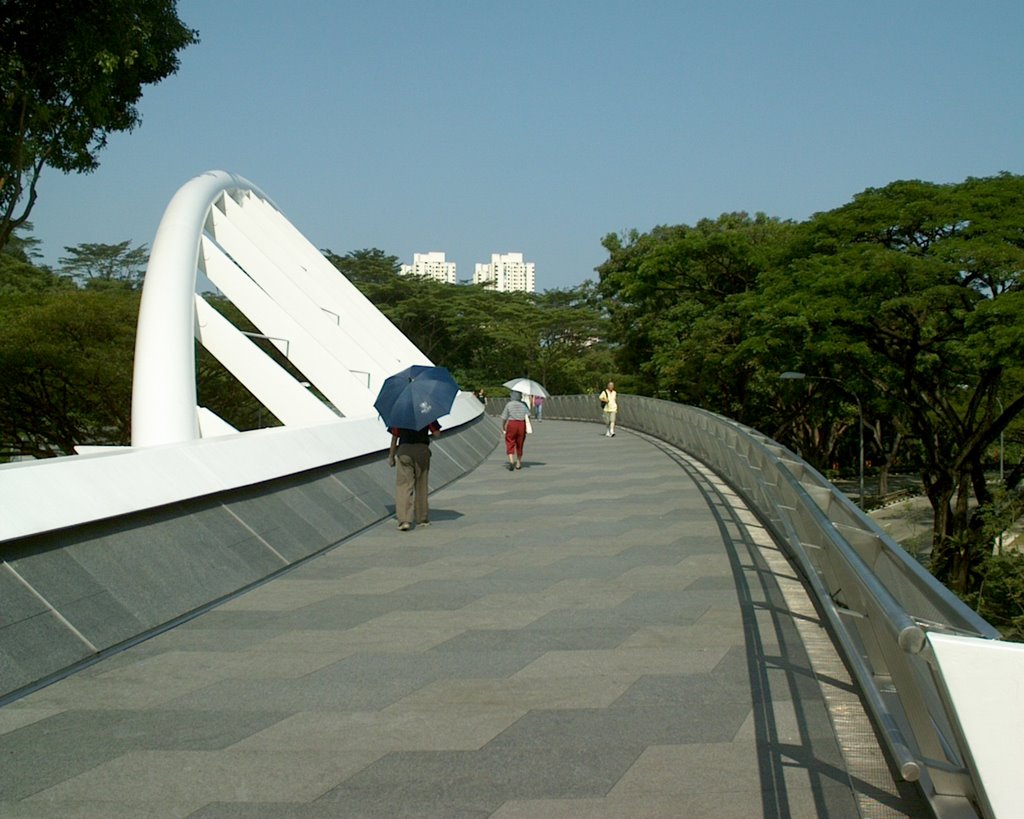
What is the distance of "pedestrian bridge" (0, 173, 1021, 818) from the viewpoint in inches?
167

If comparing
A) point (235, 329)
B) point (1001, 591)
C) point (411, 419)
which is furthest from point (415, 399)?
point (1001, 591)

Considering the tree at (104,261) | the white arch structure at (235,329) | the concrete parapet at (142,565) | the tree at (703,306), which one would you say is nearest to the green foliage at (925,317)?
the tree at (703,306)

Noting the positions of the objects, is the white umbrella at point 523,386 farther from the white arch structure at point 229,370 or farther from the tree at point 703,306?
the tree at point 703,306

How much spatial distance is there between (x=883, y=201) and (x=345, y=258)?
4622 centimetres

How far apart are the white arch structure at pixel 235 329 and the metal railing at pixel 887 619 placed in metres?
7.30

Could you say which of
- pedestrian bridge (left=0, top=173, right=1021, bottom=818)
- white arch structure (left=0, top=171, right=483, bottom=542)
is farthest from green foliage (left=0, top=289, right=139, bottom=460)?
pedestrian bridge (left=0, top=173, right=1021, bottom=818)

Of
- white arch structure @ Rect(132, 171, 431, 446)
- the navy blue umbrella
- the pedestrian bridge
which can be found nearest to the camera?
the pedestrian bridge

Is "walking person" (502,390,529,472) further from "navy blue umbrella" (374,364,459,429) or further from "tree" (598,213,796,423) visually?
"tree" (598,213,796,423)

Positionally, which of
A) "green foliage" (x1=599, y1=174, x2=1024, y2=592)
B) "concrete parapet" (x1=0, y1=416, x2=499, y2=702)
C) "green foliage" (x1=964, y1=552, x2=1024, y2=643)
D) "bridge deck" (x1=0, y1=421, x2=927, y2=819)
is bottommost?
"green foliage" (x1=964, y1=552, x2=1024, y2=643)

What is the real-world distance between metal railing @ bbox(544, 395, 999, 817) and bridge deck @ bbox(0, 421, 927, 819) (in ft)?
0.87

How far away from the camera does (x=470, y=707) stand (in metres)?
5.55

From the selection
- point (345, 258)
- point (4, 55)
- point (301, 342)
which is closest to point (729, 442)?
point (301, 342)

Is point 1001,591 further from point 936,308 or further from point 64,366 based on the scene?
point 64,366

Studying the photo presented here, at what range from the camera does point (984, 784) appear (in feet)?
10.4
